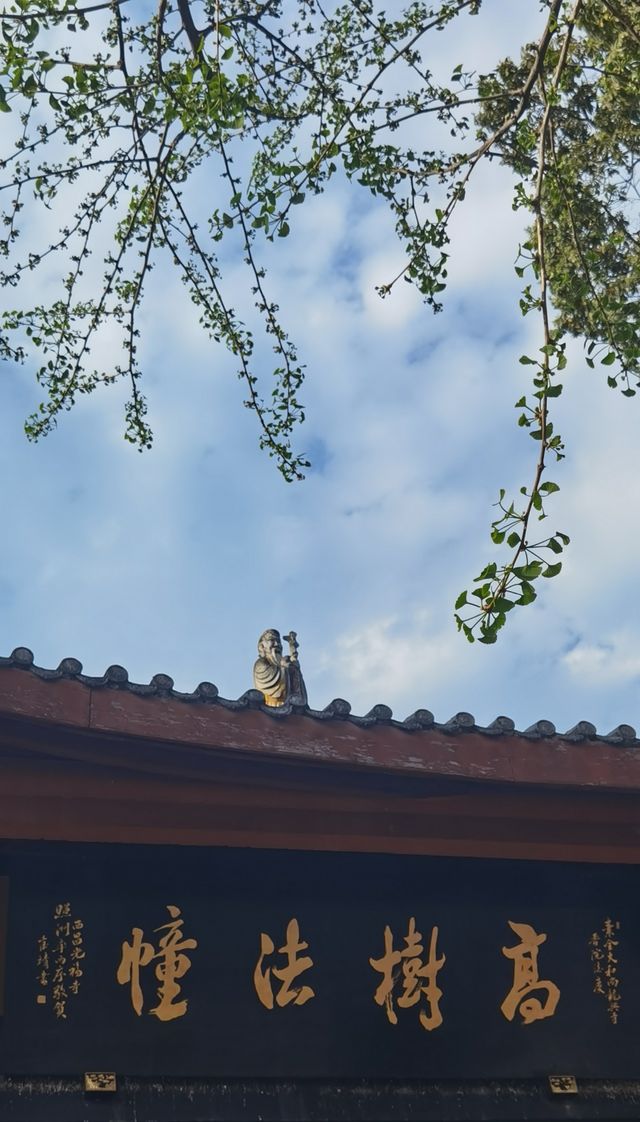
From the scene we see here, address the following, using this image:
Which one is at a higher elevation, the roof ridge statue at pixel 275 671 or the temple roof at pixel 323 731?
the roof ridge statue at pixel 275 671

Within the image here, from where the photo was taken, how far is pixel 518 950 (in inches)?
213

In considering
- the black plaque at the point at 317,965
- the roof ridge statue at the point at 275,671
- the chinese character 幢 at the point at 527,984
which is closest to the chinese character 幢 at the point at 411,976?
the black plaque at the point at 317,965

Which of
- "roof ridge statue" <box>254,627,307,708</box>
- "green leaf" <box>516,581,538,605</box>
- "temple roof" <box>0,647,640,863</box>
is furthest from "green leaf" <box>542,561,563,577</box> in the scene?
"roof ridge statue" <box>254,627,307,708</box>

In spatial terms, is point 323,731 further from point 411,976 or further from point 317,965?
point 411,976

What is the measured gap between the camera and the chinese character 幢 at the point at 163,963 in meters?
4.93

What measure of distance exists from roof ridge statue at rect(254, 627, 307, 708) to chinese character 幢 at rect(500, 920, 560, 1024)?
79.7 inches

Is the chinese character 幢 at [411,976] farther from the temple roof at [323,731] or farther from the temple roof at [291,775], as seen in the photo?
the temple roof at [323,731]

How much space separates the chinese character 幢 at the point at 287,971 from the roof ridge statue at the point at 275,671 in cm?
195

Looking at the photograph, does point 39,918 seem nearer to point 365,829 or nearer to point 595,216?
point 365,829

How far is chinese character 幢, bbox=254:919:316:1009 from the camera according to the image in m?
5.07

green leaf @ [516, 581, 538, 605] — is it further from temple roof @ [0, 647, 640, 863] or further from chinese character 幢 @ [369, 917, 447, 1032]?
chinese character 幢 @ [369, 917, 447, 1032]

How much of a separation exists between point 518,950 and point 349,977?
75 cm

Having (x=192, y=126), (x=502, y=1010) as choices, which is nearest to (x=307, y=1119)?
(x=502, y=1010)

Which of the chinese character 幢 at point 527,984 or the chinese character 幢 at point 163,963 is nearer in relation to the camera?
the chinese character 幢 at point 163,963
